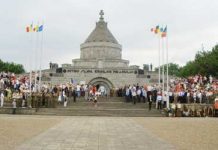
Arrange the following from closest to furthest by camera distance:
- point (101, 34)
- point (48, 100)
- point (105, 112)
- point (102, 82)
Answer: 1. point (105, 112)
2. point (48, 100)
3. point (102, 82)
4. point (101, 34)

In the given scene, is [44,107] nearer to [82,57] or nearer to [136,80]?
[136,80]

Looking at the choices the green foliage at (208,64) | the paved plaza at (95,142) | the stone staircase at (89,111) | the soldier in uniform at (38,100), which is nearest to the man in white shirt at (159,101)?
the stone staircase at (89,111)

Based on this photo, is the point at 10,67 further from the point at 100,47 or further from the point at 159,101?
the point at 159,101

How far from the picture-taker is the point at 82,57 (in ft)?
299

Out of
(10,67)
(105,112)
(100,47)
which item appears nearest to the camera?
(105,112)

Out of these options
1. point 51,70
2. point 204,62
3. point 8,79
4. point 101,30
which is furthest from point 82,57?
point 8,79

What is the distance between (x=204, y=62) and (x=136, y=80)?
13728 millimetres

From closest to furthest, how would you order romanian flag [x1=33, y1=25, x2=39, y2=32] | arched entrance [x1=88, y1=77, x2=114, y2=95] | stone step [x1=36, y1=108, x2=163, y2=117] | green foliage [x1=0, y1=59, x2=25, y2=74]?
stone step [x1=36, y1=108, x2=163, y2=117], romanian flag [x1=33, y1=25, x2=39, y2=32], arched entrance [x1=88, y1=77, x2=114, y2=95], green foliage [x1=0, y1=59, x2=25, y2=74]

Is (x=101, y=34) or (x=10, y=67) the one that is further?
(x=10, y=67)

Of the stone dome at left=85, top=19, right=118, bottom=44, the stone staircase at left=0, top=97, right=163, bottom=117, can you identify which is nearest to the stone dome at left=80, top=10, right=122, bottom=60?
the stone dome at left=85, top=19, right=118, bottom=44

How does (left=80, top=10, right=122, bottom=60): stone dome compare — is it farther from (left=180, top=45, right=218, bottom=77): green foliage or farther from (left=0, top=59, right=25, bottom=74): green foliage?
(left=180, top=45, right=218, bottom=77): green foliage

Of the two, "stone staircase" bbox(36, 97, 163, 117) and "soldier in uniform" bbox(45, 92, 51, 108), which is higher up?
"soldier in uniform" bbox(45, 92, 51, 108)

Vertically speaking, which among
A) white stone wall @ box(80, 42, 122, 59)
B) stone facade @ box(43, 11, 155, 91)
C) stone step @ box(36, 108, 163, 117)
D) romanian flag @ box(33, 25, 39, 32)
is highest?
white stone wall @ box(80, 42, 122, 59)

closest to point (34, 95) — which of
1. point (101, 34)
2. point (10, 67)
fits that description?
point (101, 34)
